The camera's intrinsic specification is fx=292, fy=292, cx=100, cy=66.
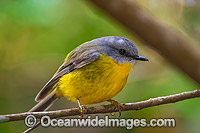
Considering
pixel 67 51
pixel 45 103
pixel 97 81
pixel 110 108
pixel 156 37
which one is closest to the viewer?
pixel 110 108

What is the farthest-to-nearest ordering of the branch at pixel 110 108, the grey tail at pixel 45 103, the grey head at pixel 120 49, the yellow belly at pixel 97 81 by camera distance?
the grey tail at pixel 45 103, the grey head at pixel 120 49, the yellow belly at pixel 97 81, the branch at pixel 110 108

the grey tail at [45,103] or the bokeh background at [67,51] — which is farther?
the bokeh background at [67,51]

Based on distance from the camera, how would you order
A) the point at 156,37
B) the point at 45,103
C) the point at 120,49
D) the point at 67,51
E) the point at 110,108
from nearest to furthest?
the point at 110,108 → the point at 120,49 → the point at 45,103 → the point at 156,37 → the point at 67,51

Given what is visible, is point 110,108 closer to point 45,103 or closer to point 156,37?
point 45,103

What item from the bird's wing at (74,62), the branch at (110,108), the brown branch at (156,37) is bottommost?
the branch at (110,108)

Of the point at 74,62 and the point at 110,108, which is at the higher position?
the point at 74,62

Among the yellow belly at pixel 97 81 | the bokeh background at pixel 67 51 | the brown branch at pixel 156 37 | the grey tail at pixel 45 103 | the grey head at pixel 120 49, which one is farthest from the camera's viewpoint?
the bokeh background at pixel 67 51

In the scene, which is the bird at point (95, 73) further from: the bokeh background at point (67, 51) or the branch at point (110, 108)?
the bokeh background at point (67, 51)

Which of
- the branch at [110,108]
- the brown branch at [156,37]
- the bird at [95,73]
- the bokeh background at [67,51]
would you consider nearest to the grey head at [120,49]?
the bird at [95,73]

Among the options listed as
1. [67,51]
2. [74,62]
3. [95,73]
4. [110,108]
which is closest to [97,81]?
[95,73]
